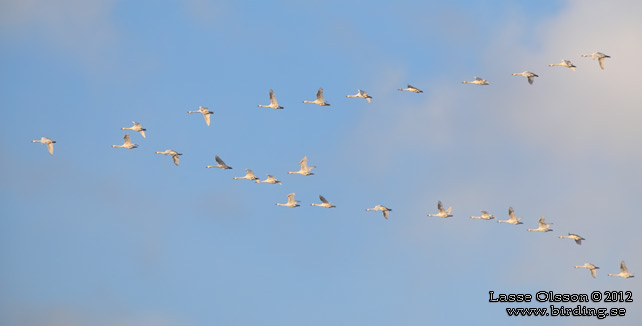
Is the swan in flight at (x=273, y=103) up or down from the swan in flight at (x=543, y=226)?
up

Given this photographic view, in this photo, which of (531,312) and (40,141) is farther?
(40,141)

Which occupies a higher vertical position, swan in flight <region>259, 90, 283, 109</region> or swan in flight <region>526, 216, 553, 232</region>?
swan in flight <region>259, 90, 283, 109</region>

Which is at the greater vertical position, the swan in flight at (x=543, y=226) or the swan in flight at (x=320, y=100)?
the swan in flight at (x=320, y=100)

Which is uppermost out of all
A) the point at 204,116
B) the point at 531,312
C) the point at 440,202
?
the point at 204,116

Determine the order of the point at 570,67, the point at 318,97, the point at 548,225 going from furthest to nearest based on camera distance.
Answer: the point at 548,225 < the point at 570,67 < the point at 318,97

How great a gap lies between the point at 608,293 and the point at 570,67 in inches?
1003

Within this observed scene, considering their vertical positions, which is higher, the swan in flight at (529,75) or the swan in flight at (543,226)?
the swan in flight at (529,75)

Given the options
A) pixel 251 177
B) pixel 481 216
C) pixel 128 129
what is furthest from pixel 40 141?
pixel 481 216

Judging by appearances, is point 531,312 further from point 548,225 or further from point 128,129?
point 128,129

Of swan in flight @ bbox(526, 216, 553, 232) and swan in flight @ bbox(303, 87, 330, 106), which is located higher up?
swan in flight @ bbox(303, 87, 330, 106)

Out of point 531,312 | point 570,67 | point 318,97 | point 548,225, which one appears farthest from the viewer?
point 548,225

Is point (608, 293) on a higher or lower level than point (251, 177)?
lower

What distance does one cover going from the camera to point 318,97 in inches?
5325

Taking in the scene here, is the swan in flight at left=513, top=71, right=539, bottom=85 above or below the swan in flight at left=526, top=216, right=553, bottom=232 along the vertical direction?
above
